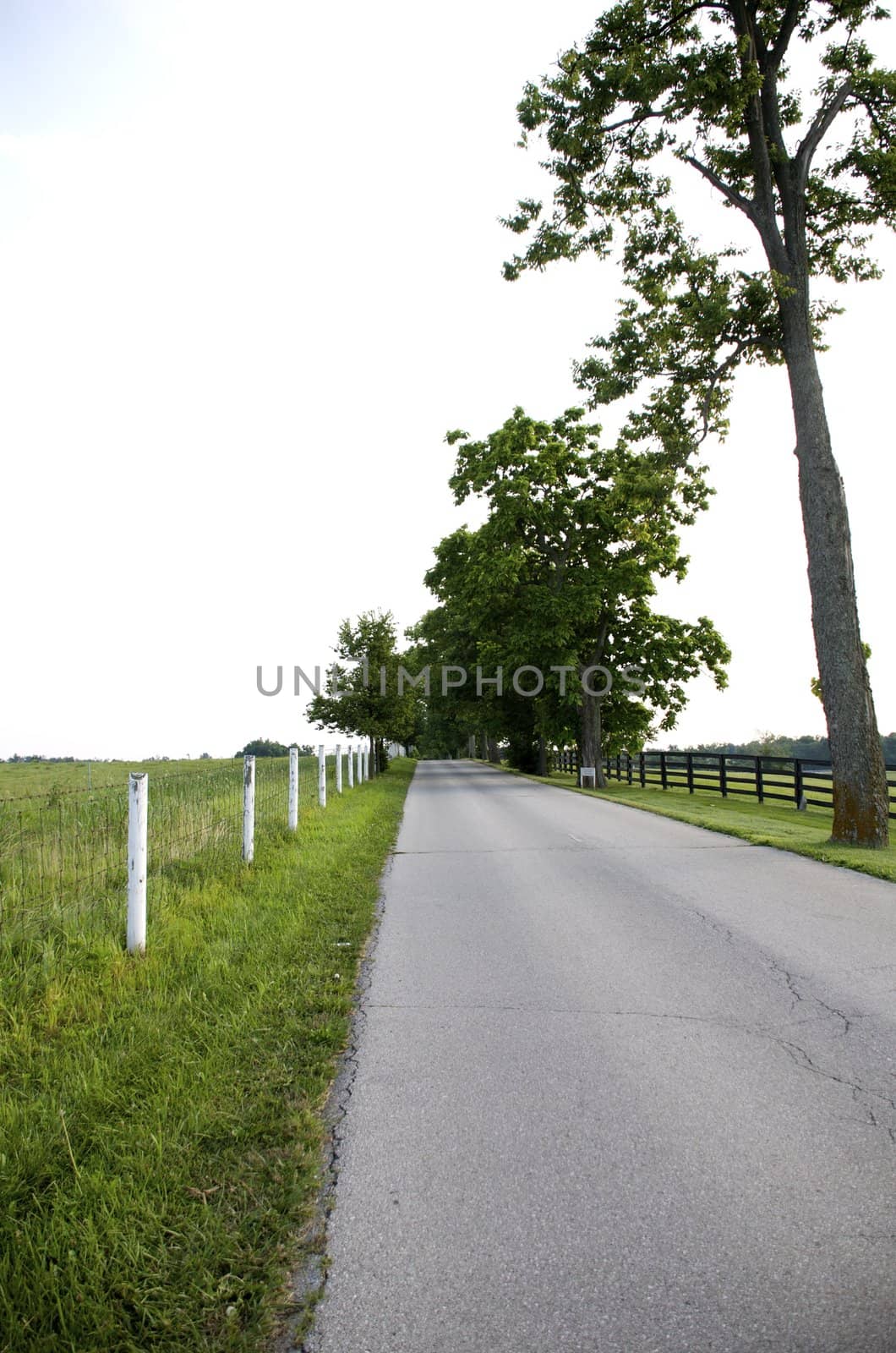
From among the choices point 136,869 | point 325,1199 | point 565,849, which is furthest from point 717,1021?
point 565,849

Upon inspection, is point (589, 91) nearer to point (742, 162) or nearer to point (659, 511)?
point (742, 162)

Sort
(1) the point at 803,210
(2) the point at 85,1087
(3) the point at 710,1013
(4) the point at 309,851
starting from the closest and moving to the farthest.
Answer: (2) the point at 85,1087 → (3) the point at 710,1013 → (4) the point at 309,851 → (1) the point at 803,210

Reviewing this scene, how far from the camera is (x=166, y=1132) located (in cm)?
300

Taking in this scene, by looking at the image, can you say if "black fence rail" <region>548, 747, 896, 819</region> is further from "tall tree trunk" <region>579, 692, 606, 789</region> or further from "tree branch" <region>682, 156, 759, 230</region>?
"tree branch" <region>682, 156, 759, 230</region>

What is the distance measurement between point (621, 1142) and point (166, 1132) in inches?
68.1

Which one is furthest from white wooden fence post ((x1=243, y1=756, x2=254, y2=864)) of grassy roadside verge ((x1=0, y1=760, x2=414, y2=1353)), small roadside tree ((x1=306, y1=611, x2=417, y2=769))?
small roadside tree ((x1=306, y1=611, x2=417, y2=769))

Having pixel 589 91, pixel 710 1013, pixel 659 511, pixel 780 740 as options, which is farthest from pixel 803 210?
pixel 780 740

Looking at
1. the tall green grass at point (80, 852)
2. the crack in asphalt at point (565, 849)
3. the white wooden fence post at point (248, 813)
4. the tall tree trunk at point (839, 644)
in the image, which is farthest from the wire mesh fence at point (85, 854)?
the tall tree trunk at point (839, 644)

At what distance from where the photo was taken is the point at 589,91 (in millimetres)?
13695

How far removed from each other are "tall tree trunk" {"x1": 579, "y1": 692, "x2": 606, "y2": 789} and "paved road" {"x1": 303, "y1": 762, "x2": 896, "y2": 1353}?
21.0m

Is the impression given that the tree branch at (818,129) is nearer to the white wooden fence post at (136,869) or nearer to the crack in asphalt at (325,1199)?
the white wooden fence post at (136,869)

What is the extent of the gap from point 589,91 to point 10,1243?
16.8 m

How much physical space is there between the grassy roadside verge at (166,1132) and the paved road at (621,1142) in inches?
9.1

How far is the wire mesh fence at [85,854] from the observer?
17.3 feet
